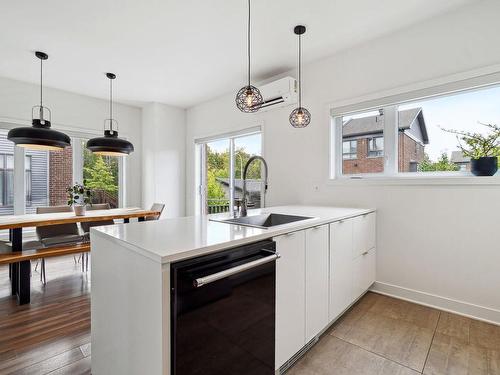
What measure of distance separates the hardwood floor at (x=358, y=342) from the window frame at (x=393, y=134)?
1168 mm

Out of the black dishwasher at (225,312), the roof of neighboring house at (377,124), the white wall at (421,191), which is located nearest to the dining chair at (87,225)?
the white wall at (421,191)

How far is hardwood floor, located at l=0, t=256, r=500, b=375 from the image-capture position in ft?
5.07

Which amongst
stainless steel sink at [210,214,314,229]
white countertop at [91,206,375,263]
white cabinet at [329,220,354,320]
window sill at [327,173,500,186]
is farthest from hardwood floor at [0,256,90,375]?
window sill at [327,173,500,186]

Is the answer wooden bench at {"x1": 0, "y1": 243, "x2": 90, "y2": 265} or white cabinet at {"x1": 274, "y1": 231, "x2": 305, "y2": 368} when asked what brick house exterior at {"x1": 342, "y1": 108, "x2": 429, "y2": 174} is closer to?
white cabinet at {"x1": 274, "y1": 231, "x2": 305, "y2": 368}

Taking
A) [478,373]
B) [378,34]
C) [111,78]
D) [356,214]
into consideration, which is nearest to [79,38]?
[111,78]

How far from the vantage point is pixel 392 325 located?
2.00 metres

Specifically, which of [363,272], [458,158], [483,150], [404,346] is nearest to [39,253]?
[363,272]

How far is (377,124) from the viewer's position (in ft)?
9.12

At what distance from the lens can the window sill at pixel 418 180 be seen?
208 centimetres

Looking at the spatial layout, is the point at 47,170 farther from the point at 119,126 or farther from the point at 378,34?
the point at 378,34

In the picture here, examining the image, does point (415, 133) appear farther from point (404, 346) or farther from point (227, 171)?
point (227, 171)

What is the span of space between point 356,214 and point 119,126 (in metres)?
4.51

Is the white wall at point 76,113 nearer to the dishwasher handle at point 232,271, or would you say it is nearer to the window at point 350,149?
the window at point 350,149

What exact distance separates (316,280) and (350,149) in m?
1.84
